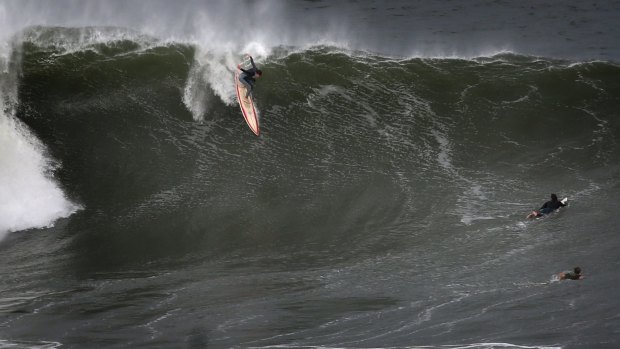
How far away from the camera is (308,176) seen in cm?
1912

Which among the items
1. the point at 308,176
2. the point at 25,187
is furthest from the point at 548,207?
the point at 25,187

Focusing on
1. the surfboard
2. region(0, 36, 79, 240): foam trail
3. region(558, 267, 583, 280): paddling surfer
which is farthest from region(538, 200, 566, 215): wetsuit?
region(0, 36, 79, 240): foam trail

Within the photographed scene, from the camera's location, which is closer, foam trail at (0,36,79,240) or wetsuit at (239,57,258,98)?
foam trail at (0,36,79,240)

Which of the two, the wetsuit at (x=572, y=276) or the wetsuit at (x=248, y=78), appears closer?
the wetsuit at (x=572, y=276)

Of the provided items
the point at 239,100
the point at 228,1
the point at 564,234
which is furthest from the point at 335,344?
the point at 228,1

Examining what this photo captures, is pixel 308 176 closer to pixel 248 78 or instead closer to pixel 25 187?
pixel 248 78

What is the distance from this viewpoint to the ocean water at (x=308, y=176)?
13078mm

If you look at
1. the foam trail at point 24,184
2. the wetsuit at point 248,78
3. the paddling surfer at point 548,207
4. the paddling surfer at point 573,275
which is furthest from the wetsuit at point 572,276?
the foam trail at point 24,184

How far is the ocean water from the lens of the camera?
42.9 ft

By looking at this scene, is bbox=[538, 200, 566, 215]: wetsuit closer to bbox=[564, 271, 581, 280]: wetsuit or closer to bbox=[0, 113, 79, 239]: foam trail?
bbox=[564, 271, 581, 280]: wetsuit

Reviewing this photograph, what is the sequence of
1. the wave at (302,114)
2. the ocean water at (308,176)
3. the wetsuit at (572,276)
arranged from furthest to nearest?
the wave at (302,114) < the wetsuit at (572,276) < the ocean water at (308,176)

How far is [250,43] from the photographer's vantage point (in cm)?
2423

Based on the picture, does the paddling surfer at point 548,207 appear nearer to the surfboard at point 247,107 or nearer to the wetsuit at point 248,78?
the surfboard at point 247,107

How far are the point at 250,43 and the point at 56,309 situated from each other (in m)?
12.4
